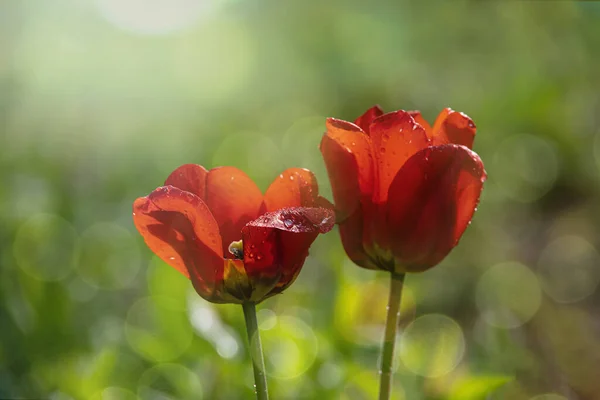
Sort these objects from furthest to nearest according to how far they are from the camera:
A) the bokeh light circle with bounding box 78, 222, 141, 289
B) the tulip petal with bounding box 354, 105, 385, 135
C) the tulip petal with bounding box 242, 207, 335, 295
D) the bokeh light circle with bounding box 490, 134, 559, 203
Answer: the bokeh light circle with bounding box 490, 134, 559, 203
the bokeh light circle with bounding box 78, 222, 141, 289
the tulip petal with bounding box 354, 105, 385, 135
the tulip petal with bounding box 242, 207, 335, 295

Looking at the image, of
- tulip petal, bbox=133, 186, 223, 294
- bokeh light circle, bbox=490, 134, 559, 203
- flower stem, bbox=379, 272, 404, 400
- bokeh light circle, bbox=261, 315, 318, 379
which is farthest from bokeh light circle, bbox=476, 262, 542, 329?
tulip petal, bbox=133, 186, 223, 294

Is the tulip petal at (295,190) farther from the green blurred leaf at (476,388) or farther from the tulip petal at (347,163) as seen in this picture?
the green blurred leaf at (476,388)

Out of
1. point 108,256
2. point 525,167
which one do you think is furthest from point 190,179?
point 525,167

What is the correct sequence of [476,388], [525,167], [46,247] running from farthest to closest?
[525,167] < [46,247] < [476,388]

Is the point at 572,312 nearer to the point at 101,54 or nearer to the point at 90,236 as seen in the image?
the point at 90,236

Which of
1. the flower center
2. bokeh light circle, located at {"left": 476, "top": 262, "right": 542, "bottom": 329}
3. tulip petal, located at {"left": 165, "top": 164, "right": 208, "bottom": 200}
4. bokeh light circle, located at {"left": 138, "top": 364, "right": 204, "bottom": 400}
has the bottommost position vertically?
bokeh light circle, located at {"left": 476, "top": 262, "right": 542, "bottom": 329}

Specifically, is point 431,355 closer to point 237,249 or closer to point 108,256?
point 237,249

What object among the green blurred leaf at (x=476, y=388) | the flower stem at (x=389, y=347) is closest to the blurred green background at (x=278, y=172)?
the green blurred leaf at (x=476, y=388)

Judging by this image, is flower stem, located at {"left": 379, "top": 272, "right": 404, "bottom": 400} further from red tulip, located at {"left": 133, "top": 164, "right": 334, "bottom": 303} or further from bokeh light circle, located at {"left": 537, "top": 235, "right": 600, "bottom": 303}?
bokeh light circle, located at {"left": 537, "top": 235, "right": 600, "bottom": 303}

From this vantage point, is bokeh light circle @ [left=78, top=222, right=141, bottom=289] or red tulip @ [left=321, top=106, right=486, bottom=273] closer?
red tulip @ [left=321, top=106, right=486, bottom=273]
